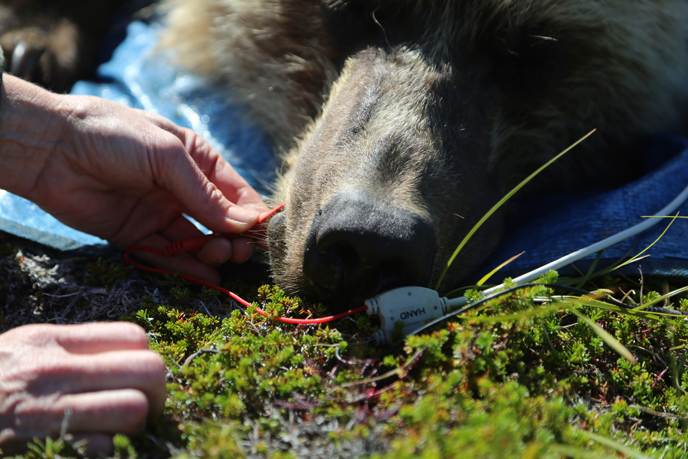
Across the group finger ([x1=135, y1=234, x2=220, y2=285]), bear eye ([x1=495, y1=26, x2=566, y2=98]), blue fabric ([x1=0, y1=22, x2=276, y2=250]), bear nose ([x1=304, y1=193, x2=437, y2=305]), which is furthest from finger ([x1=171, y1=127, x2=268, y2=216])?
bear eye ([x1=495, y1=26, x2=566, y2=98])

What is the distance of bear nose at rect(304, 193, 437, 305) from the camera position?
1.44 meters

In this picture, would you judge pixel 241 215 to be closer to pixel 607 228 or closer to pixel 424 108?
pixel 424 108

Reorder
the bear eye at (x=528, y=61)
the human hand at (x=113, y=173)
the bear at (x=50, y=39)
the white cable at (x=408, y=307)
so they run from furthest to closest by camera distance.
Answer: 1. the bear at (x=50, y=39)
2. the bear eye at (x=528, y=61)
3. the human hand at (x=113, y=173)
4. the white cable at (x=408, y=307)

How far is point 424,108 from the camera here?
195 centimetres

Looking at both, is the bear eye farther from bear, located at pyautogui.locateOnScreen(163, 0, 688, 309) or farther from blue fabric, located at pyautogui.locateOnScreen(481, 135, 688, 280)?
blue fabric, located at pyautogui.locateOnScreen(481, 135, 688, 280)

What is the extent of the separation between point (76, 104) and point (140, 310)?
841 mm

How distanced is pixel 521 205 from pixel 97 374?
1.91m

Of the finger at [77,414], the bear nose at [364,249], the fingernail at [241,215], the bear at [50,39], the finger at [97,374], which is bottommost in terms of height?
the finger at [77,414]

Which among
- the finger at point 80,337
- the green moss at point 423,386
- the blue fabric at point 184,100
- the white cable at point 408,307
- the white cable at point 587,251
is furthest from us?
the blue fabric at point 184,100

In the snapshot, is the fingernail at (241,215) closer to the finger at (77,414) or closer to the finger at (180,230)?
the finger at (180,230)

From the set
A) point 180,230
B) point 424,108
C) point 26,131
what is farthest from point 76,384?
point 424,108

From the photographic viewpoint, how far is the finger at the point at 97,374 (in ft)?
3.74

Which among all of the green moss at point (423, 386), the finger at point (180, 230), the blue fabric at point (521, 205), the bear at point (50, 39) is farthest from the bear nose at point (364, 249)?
the bear at point (50, 39)

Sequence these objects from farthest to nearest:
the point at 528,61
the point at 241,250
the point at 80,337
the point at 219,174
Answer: the point at 528,61, the point at 219,174, the point at 241,250, the point at 80,337
